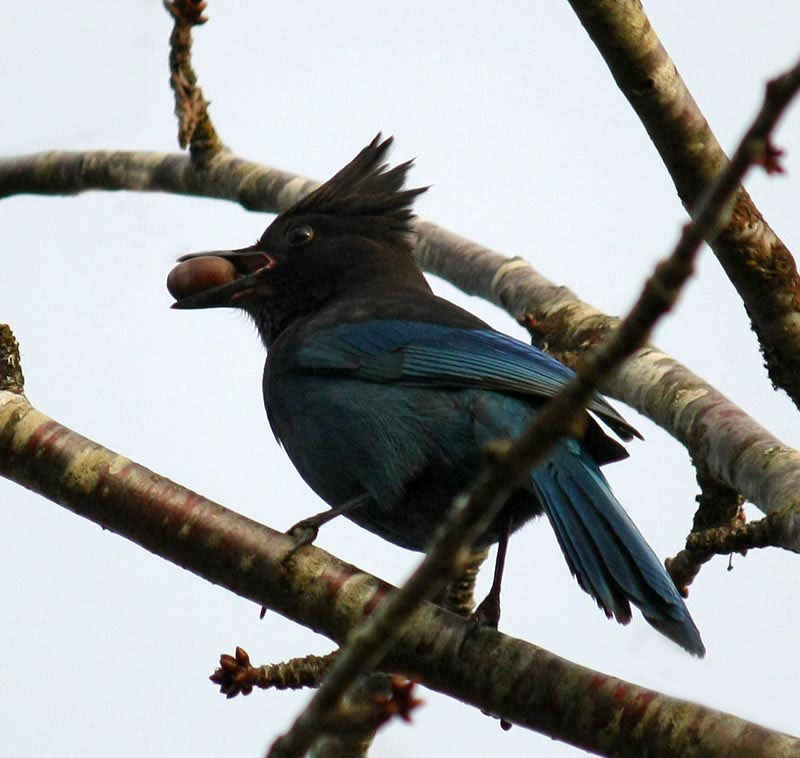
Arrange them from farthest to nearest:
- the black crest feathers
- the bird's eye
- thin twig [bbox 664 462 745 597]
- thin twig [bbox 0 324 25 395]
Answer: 1. the black crest feathers
2. the bird's eye
3. thin twig [bbox 664 462 745 597]
4. thin twig [bbox 0 324 25 395]

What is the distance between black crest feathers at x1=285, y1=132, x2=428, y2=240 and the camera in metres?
6.12

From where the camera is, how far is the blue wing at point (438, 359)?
4590mm

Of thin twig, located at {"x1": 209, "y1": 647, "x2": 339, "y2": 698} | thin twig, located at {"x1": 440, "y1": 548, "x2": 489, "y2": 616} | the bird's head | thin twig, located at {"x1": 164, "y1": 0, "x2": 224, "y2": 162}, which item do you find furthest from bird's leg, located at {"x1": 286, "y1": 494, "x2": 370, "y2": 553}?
thin twig, located at {"x1": 164, "y1": 0, "x2": 224, "y2": 162}

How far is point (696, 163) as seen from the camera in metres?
3.95

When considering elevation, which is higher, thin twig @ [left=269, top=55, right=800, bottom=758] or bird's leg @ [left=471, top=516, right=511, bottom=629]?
bird's leg @ [left=471, top=516, right=511, bottom=629]

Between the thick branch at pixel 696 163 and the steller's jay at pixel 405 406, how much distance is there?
1.92 feet

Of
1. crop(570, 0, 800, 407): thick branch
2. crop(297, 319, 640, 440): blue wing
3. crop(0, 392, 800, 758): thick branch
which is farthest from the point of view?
crop(297, 319, 640, 440): blue wing

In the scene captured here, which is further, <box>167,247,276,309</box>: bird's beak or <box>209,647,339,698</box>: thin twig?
<box>167,247,276,309</box>: bird's beak

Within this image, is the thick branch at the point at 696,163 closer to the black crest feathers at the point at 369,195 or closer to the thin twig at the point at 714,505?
the thin twig at the point at 714,505

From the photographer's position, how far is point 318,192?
6125mm

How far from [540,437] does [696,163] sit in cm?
229

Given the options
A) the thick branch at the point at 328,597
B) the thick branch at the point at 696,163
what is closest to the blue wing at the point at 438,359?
the thick branch at the point at 696,163

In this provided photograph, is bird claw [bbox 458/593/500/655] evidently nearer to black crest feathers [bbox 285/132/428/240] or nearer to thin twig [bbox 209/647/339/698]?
thin twig [bbox 209/647/339/698]

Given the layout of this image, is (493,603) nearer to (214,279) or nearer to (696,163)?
(696,163)
